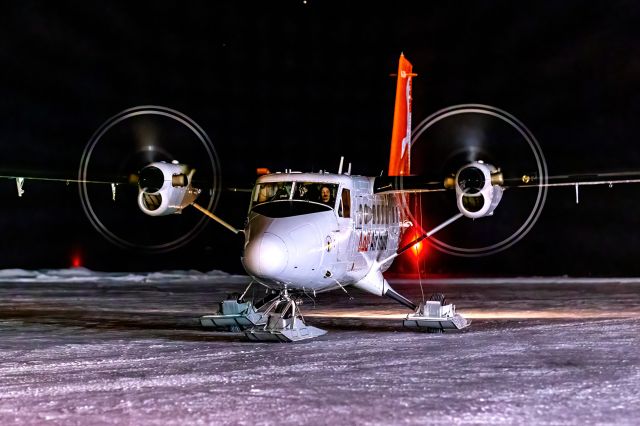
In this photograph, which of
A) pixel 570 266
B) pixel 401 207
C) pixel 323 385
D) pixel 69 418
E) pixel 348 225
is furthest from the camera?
pixel 570 266

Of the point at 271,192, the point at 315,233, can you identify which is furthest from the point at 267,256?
the point at 271,192

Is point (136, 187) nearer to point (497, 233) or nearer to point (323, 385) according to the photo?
point (323, 385)

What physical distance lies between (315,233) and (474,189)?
384cm

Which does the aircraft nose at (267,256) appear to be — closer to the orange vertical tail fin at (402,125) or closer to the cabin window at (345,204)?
the cabin window at (345,204)

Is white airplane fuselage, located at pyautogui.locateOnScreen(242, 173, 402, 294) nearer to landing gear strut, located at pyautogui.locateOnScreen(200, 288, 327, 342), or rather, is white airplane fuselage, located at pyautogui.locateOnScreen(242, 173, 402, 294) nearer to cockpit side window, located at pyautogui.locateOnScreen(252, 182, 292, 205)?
cockpit side window, located at pyautogui.locateOnScreen(252, 182, 292, 205)

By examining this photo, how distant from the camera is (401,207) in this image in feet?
74.8

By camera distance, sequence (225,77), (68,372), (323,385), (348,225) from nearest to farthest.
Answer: (323,385), (68,372), (348,225), (225,77)

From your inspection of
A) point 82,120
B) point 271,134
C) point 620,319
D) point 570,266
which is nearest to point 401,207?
point 620,319

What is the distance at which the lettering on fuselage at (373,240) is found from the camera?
63.2 ft

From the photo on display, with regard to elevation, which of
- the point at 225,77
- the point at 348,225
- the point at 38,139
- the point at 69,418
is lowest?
the point at 69,418

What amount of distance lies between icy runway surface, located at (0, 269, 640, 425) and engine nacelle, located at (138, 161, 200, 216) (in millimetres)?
2464

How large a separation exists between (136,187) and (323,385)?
35.5 ft

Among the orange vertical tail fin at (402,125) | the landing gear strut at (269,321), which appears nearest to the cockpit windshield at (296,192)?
the landing gear strut at (269,321)

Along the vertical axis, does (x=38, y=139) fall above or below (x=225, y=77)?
below
